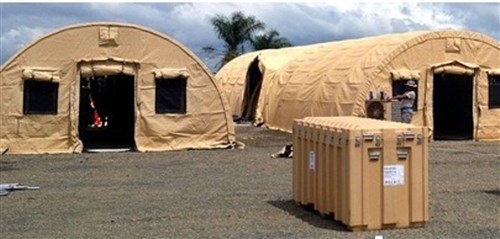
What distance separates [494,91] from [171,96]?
950cm

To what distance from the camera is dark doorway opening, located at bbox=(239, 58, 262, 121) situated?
3153 centimetres

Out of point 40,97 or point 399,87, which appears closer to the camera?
point 40,97

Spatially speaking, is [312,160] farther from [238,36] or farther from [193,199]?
[238,36]

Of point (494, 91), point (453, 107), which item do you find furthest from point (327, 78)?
point (494, 91)

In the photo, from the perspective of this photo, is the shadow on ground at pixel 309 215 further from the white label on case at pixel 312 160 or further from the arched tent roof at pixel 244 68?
the arched tent roof at pixel 244 68

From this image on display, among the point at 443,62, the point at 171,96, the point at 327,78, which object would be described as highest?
the point at 443,62

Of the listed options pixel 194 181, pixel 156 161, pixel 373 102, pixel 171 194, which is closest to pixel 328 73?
pixel 373 102

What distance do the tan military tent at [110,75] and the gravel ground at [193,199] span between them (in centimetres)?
98

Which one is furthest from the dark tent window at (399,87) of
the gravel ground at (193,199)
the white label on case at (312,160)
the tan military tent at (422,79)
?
the white label on case at (312,160)

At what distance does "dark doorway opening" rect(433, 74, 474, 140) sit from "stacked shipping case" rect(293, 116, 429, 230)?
13.4 m

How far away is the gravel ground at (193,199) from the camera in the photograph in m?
8.63

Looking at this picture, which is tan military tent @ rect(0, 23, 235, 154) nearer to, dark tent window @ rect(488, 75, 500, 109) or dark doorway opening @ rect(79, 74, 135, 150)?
dark doorway opening @ rect(79, 74, 135, 150)

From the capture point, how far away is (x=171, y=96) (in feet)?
62.0

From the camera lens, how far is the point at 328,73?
2283 cm
